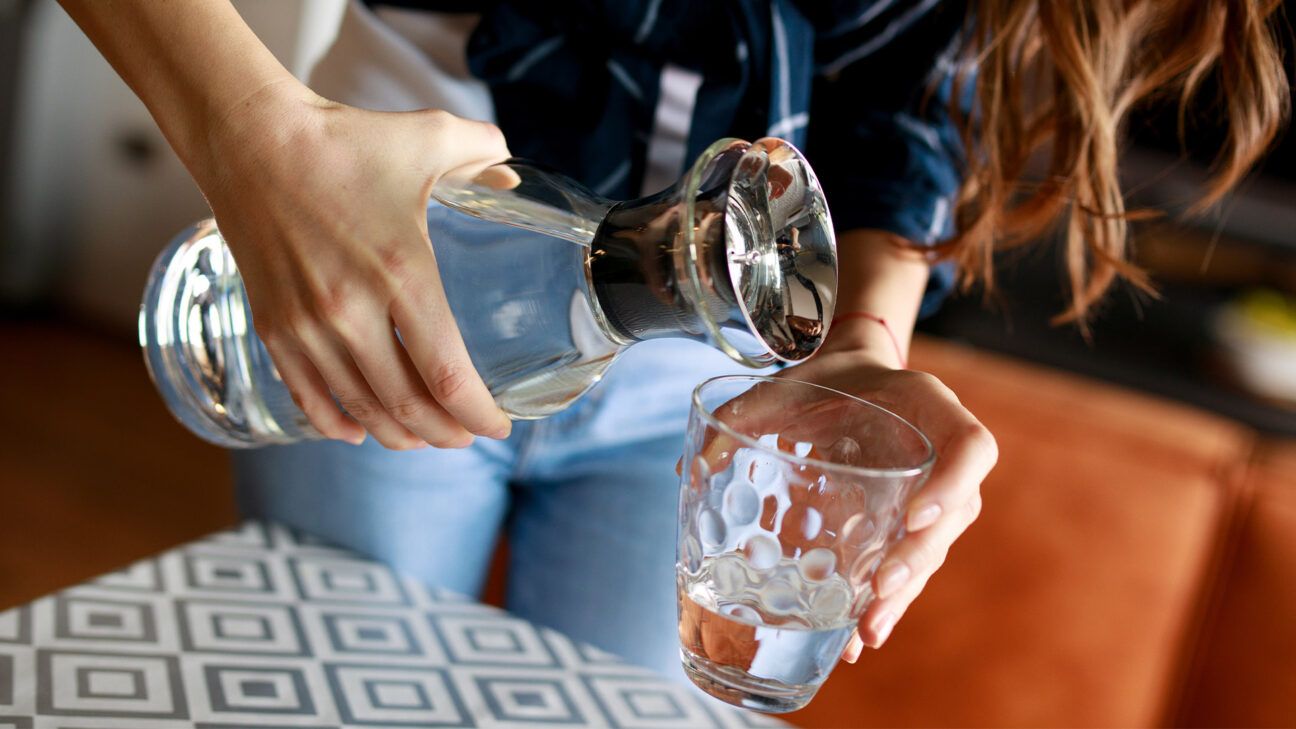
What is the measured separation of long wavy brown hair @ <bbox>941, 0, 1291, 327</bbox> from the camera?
73cm

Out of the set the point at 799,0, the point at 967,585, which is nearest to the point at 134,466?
the point at 967,585

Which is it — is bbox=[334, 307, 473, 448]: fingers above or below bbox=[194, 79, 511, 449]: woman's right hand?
below

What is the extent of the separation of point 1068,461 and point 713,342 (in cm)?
92

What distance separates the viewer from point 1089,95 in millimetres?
728

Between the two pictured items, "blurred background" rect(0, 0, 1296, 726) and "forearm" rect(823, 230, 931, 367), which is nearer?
"forearm" rect(823, 230, 931, 367)

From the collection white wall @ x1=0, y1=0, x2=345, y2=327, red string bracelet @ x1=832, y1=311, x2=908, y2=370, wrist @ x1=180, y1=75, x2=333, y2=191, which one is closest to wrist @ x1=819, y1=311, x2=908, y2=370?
red string bracelet @ x1=832, y1=311, x2=908, y2=370

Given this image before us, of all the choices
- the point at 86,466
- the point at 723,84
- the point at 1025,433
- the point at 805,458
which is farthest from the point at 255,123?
the point at 86,466

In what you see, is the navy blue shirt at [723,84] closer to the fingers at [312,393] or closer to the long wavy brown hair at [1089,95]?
the long wavy brown hair at [1089,95]

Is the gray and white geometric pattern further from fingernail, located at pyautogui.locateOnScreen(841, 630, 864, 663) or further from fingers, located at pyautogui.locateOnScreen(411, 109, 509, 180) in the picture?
fingers, located at pyautogui.locateOnScreen(411, 109, 509, 180)

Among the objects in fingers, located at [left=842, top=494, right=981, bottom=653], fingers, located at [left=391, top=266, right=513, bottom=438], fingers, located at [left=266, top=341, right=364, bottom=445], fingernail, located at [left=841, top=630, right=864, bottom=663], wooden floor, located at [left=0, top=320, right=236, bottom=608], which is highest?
fingers, located at [left=391, top=266, right=513, bottom=438]

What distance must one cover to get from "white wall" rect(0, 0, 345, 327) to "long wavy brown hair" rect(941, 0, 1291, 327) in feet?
6.96

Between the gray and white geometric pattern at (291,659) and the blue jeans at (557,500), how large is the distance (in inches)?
2.3

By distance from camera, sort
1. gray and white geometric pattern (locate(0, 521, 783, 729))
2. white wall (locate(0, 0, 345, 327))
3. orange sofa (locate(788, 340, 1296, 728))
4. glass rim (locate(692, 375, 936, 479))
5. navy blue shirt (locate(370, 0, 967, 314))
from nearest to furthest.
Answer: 1. glass rim (locate(692, 375, 936, 479))
2. gray and white geometric pattern (locate(0, 521, 783, 729))
3. navy blue shirt (locate(370, 0, 967, 314))
4. orange sofa (locate(788, 340, 1296, 728))
5. white wall (locate(0, 0, 345, 327))

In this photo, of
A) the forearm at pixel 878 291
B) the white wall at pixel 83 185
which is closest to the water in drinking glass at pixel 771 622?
the forearm at pixel 878 291
